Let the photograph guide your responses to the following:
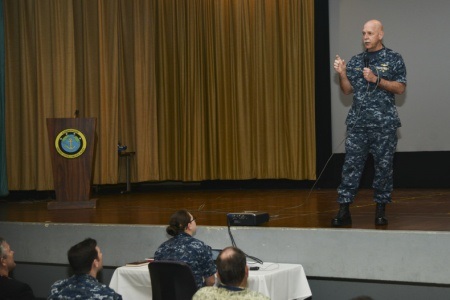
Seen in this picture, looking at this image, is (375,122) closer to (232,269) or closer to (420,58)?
(232,269)

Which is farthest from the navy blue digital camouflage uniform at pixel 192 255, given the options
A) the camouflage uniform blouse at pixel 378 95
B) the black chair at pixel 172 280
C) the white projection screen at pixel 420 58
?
the white projection screen at pixel 420 58

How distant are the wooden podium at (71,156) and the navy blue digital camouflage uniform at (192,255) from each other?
10.5 ft

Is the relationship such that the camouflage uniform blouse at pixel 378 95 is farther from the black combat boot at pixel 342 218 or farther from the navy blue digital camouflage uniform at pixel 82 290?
the navy blue digital camouflage uniform at pixel 82 290

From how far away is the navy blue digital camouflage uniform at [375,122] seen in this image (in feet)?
17.3

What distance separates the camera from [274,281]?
4770 millimetres

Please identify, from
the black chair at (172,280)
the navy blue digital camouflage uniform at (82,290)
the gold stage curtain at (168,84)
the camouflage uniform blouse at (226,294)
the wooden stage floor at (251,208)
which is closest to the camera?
the camouflage uniform blouse at (226,294)

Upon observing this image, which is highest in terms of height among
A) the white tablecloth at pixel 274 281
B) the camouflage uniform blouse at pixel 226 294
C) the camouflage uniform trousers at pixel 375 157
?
the camouflage uniform trousers at pixel 375 157

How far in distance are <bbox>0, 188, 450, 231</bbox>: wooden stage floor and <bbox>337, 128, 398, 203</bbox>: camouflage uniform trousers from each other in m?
0.26

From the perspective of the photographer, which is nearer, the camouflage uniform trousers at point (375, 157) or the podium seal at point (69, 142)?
the camouflage uniform trousers at point (375, 157)

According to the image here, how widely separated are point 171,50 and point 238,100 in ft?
4.08

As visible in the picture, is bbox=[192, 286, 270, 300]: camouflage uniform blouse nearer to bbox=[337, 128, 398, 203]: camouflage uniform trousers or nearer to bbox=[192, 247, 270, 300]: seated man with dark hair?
bbox=[192, 247, 270, 300]: seated man with dark hair

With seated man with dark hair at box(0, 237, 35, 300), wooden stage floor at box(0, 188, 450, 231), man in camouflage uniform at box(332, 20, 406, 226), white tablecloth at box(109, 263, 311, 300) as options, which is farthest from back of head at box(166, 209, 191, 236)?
man in camouflage uniform at box(332, 20, 406, 226)

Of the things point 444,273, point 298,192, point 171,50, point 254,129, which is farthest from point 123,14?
point 444,273

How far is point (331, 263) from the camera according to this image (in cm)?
527
